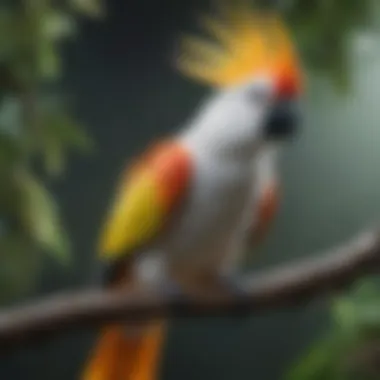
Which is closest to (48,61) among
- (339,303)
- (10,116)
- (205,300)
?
(10,116)

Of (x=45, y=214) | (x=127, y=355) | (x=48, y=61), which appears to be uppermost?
(x=48, y=61)

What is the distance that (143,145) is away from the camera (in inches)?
48.4

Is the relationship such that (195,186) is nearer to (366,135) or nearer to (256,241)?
(256,241)

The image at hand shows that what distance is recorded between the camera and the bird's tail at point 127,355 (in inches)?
48.0

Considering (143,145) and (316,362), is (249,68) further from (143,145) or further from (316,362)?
(316,362)

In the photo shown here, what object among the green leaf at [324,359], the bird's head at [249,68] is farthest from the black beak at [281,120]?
the green leaf at [324,359]

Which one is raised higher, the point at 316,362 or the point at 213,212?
the point at 213,212

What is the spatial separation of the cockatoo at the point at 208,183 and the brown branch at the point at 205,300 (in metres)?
0.02

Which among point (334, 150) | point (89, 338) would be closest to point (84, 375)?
point (89, 338)

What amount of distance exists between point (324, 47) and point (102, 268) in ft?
1.11

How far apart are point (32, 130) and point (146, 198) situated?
0.16 m

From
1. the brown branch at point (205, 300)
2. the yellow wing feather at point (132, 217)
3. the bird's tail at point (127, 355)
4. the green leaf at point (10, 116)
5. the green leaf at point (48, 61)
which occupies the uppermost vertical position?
the green leaf at point (48, 61)

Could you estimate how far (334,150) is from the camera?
49.4 inches

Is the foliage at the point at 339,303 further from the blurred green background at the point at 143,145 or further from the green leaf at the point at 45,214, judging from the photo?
the green leaf at the point at 45,214
